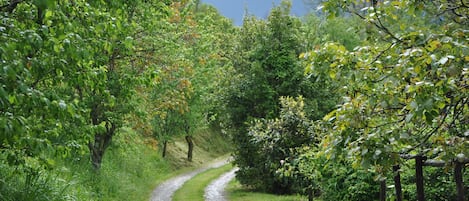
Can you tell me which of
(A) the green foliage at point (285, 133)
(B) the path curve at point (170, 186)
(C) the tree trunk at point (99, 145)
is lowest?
(B) the path curve at point (170, 186)

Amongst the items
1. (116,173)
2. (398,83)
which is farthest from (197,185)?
(398,83)

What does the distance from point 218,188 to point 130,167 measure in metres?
4.73

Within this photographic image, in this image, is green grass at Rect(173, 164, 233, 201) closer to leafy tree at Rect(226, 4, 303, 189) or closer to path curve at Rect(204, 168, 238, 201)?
path curve at Rect(204, 168, 238, 201)

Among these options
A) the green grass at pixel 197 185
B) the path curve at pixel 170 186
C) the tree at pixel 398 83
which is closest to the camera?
the tree at pixel 398 83

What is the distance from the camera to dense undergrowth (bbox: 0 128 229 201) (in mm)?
8126

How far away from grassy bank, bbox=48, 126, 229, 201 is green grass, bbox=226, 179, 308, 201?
3807 mm

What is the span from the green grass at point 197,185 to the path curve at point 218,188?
0.91 feet

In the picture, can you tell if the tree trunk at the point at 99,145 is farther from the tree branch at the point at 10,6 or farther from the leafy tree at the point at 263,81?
the tree branch at the point at 10,6

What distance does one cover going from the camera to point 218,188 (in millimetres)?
23047

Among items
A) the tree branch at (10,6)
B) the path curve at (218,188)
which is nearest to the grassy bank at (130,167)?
the path curve at (218,188)

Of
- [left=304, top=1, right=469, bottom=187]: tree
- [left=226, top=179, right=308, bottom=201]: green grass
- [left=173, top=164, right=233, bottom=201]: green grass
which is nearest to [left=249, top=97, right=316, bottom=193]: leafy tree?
[left=226, top=179, right=308, bottom=201]: green grass

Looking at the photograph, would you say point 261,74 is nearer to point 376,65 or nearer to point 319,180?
point 319,180

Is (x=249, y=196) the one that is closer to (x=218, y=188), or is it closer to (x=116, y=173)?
(x=218, y=188)

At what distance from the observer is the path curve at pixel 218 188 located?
19.8m
